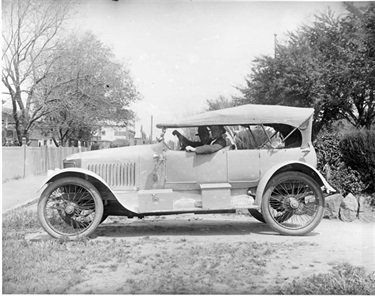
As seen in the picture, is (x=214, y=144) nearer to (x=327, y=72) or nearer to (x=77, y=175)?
(x=77, y=175)

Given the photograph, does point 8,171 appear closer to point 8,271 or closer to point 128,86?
point 8,271

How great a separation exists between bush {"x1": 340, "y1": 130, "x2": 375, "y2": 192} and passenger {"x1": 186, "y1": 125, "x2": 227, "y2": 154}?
2.72 metres

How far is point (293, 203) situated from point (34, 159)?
10.1ft

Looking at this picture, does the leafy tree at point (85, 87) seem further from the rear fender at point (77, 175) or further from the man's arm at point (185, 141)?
the man's arm at point (185, 141)

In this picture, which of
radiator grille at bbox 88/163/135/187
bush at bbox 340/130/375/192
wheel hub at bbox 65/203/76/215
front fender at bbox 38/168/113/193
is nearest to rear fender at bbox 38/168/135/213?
front fender at bbox 38/168/113/193

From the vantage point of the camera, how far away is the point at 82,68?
4672mm

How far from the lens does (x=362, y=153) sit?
23.3ft

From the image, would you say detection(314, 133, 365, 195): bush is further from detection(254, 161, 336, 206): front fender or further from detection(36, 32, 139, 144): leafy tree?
detection(36, 32, 139, 144): leafy tree

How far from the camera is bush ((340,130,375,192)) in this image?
22.9ft

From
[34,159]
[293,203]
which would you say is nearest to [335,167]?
[293,203]

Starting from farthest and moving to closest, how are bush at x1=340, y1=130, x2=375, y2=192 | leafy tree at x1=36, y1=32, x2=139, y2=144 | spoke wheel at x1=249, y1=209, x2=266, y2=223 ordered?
bush at x1=340, y1=130, x2=375, y2=192 → spoke wheel at x1=249, y1=209, x2=266, y2=223 → leafy tree at x1=36, y1=32, x2=139, y2=144

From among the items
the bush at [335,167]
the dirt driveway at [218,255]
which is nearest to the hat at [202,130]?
the dirt driveway at [218,255]

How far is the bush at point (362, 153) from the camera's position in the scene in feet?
22.9

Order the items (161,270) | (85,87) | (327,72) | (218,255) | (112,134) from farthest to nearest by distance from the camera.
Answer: (327,72), (112,134), (85,87), (218,255), (161,270)
